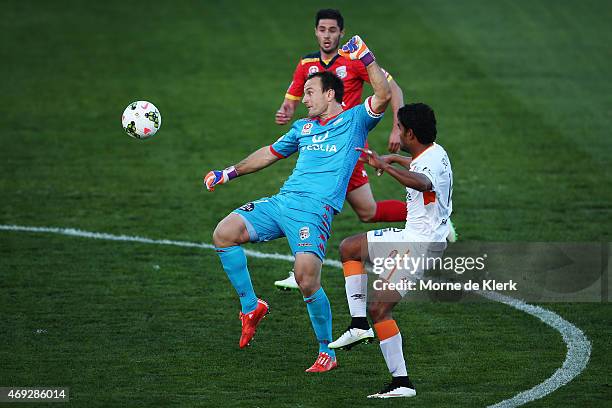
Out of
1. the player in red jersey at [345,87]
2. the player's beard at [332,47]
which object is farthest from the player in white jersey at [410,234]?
the player's beard at [332,47]

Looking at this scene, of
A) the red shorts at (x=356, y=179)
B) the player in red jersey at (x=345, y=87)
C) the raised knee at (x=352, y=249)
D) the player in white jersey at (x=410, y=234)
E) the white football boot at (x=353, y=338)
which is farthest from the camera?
the red shorts at (x=356, y=179)

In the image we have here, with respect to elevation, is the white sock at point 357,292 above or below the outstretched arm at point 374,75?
below

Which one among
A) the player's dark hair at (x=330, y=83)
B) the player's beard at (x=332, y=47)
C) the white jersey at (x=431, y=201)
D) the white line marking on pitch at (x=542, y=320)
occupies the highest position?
the player's beard at (x=332, y=47)

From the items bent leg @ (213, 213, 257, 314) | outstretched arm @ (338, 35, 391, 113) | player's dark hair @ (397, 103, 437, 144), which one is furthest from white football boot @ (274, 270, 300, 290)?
player's dark hair @ (397, 103, 437, 144)

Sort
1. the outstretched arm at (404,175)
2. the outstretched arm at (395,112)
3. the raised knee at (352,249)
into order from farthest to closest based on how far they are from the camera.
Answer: the outstretched arm at (395,112) → the raised knee at (352,249) → the outstretched arm at (404,175)

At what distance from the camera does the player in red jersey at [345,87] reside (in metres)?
11.1

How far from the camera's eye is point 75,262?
12.2 meters

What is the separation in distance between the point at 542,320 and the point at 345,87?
2.97 metres

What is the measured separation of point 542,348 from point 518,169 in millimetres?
6889

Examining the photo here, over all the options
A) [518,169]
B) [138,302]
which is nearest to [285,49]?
[518,169]

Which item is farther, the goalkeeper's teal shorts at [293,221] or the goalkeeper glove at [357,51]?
the goalkeeper glove at [357,51]

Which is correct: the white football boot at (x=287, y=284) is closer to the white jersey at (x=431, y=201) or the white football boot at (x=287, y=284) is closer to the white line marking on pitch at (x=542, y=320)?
the white line marking on pitch at (x=542, y=320)

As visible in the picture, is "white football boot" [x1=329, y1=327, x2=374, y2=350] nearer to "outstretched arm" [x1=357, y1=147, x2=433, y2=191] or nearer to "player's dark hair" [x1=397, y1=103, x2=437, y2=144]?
"outstretched arm" [x1=357, y1=147, x2=433, y2=191]

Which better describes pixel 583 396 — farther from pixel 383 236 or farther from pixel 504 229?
pixel 504 229
